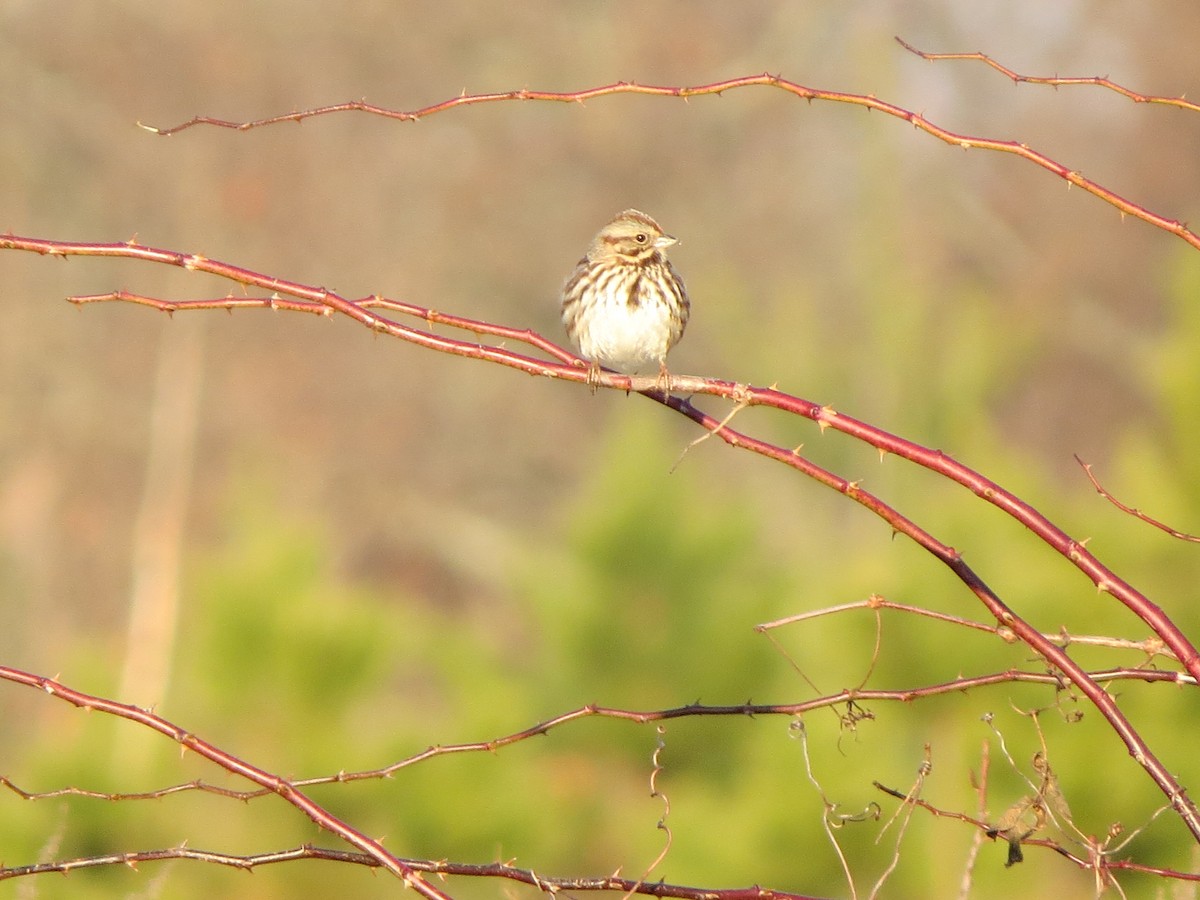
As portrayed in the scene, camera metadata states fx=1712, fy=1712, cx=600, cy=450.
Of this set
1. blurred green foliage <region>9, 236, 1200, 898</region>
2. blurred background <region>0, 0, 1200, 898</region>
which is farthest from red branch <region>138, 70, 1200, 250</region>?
blurred background <region>0, 0, 1200, 898</region>

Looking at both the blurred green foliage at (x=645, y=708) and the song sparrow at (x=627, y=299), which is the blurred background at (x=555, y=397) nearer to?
the blurred green foliage at (x=645, y=708)

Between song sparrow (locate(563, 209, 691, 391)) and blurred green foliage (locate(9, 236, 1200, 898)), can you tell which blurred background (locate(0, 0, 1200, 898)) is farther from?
song sparrow (locate(563, 209, 691, 391))

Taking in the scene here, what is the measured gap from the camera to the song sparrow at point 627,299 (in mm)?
5129

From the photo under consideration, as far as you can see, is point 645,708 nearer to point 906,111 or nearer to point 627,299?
point 627,299

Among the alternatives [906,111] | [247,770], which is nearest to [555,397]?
[906,111]

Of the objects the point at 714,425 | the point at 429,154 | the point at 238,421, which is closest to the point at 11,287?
the point at 238,421

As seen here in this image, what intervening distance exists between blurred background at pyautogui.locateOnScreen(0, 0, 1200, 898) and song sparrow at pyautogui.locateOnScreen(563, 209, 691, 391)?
18.1ft

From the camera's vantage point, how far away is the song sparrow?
5129 mm

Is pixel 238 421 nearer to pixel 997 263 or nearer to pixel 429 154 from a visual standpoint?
pixel 429 154

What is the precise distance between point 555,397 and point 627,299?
60.9 ft

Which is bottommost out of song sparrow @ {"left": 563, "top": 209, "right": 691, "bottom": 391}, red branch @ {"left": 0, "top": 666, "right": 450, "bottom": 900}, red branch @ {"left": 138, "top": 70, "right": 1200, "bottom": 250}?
red branch @ {"left": 0, "top": 666, "right": 450, "bottom": 900}

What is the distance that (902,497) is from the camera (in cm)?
1591

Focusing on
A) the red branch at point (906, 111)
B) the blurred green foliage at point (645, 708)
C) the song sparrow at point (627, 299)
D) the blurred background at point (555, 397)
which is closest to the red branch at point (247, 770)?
the red branch at point (906, 111)

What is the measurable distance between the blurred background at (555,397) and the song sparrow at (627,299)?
5515 mm
